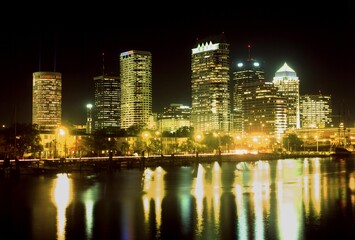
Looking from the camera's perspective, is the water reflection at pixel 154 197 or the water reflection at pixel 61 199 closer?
the water reflection at pixel 61 199

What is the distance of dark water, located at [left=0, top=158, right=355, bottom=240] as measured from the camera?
85.8 ft

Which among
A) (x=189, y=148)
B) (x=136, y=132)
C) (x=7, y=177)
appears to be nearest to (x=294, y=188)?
(x=7, y=177)

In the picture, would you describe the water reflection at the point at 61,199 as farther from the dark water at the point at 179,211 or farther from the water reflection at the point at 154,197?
the water reflection at the point at 154,197

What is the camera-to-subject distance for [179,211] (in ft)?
108

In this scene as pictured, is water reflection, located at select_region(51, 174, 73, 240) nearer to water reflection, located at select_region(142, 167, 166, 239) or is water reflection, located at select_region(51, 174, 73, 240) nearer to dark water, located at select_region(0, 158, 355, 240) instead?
dark water, located at select_region(0, 158, 355, 240)

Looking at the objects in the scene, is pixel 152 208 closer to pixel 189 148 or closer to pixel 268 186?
Answer: pixel 268 186

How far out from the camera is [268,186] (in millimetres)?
48969

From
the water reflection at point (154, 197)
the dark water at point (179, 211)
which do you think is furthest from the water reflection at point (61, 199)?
the water reflection at point (154, 197)

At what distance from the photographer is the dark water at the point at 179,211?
26156 millimetres

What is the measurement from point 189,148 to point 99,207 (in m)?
108

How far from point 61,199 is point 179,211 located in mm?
11040

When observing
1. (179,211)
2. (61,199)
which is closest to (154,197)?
(61,199)

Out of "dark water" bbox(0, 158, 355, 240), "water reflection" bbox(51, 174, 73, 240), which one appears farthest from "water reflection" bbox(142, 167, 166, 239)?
"water reflection" bbox(51, 174, 73, 240)

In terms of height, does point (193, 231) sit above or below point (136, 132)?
below
